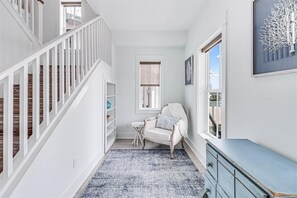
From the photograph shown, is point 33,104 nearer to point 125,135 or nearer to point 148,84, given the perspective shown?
point 125,135

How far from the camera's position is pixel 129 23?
4453 millimetres

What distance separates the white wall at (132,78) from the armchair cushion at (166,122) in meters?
0.89

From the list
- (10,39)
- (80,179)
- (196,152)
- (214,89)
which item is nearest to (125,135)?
(196,152)

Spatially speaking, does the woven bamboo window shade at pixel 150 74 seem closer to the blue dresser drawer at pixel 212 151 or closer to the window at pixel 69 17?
the window at pixel 69 17

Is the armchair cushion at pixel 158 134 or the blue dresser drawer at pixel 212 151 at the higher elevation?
the blue dresser drawer at pixel 212 151

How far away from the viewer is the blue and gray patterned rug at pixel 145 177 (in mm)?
2480

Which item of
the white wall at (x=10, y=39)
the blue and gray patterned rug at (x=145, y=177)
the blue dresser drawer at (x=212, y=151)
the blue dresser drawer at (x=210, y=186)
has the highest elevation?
the white wall at (x=10, y=39)

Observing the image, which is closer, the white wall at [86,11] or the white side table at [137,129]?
the white wall at [86,11]

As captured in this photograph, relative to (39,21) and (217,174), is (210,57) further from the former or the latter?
(39,21)

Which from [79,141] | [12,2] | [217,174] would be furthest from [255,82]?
[12,2]

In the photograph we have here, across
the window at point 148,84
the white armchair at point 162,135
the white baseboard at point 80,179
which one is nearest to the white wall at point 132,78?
the window at point 148,84

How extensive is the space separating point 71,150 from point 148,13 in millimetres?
2862

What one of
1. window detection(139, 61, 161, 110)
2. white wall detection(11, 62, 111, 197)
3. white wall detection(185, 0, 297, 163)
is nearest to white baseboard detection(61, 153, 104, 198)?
white wall detection(11, 62, 111, 197)

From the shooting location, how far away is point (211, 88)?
3.55m
